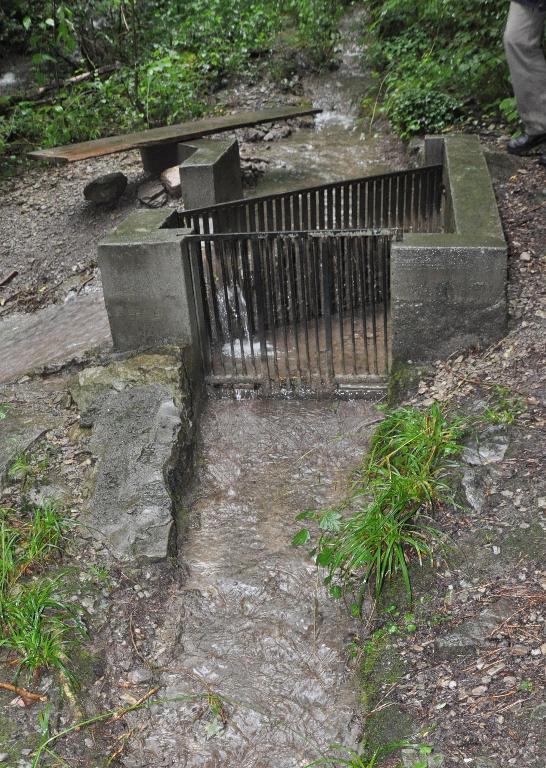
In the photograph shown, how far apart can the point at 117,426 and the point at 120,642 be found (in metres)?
1.53

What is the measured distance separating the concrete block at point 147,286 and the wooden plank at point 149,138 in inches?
141

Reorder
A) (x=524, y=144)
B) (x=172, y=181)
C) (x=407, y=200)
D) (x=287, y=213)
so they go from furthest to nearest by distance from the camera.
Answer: (x=172, y=181), (x=524, y=144), (x=407, y=200), (x=287, y=213)

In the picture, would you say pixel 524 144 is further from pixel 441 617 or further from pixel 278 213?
pixel 441 617

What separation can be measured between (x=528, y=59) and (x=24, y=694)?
6.25 m

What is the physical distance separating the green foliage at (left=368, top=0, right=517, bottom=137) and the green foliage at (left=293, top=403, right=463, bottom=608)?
16.9ft

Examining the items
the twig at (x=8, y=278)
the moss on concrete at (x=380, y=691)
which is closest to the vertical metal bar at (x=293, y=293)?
the moss on concrete at (x=380, y=691)

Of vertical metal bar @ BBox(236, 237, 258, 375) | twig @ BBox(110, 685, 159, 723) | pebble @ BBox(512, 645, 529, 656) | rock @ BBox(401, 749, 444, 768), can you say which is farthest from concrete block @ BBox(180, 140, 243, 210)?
rock @ BBox(401, 749, 444, 768)

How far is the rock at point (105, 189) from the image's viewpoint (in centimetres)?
887

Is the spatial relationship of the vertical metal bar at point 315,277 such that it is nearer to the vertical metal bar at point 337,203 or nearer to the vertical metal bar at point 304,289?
the vertical metal bar at point 304,289

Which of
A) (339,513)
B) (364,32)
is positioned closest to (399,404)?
(339,513)

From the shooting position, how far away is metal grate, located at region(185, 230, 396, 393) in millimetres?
5344

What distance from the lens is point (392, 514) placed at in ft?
12.7

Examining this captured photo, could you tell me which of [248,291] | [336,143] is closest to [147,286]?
[248,291]

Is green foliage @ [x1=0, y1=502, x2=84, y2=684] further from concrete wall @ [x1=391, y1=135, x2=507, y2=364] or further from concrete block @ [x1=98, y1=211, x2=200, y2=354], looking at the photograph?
concrete wall @ [x1=391, y1=135, x2=507, y2=364]
